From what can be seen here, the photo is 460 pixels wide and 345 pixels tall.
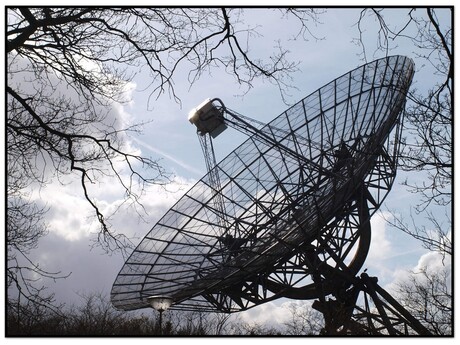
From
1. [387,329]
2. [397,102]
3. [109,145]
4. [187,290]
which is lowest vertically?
[387,329]

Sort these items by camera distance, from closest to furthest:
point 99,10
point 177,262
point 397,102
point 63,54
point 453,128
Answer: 1. point 453,128
2. point 99,10
3. point 63,54
4. point 397,102
5. point 177,262

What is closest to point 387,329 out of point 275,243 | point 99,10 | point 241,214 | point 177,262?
point 275,243

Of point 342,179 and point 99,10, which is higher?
point 99,10

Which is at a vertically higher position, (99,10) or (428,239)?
(99,10)

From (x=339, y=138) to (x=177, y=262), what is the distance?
780 cm

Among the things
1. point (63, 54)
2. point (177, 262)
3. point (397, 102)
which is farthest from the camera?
point (177, 262)

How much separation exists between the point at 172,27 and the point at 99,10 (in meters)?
1.60

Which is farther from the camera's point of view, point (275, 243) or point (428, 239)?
point (275, 243)

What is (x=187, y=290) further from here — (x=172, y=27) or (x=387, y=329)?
(x=172, y=27)

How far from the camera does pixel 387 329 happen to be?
1986cm

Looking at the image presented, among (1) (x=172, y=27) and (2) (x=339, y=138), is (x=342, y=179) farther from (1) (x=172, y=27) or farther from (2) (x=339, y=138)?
(1) (x=172, y=27)

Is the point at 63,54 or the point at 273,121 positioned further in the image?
the point at 273,121

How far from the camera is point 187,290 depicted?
19.9 metres

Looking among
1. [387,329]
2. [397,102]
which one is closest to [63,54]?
[397,102]
